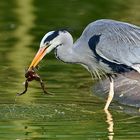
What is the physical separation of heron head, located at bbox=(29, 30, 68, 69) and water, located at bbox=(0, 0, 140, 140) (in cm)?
78

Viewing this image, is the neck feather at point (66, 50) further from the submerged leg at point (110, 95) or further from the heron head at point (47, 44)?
the submerged leg at point (110, 95)

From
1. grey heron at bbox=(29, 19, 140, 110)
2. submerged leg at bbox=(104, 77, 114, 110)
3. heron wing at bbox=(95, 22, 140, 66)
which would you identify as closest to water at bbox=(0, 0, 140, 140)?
submerged leg at bbox=(104, 77, 114, 110)

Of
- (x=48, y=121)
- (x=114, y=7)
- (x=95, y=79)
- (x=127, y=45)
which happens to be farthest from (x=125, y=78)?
(x=114, y=7)

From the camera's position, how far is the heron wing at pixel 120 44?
498 inches

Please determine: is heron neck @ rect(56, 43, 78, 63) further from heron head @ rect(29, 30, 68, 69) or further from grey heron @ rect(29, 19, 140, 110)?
heron head @ rect(29, 30, 68, 69)

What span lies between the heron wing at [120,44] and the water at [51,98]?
0.80m

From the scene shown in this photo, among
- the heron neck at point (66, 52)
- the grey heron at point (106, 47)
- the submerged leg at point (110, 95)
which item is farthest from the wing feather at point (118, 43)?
the submerged leg at point (110, 95)

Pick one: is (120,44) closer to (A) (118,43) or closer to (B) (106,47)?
(A) (118,43)

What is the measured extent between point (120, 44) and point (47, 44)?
128 centimetres

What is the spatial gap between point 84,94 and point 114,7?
456 inches

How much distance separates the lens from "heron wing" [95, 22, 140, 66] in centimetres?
1264

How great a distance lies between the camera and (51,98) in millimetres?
13336

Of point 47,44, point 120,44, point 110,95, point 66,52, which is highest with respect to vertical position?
point 47,44

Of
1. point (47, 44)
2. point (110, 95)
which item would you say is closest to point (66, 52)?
point (47, 44)
